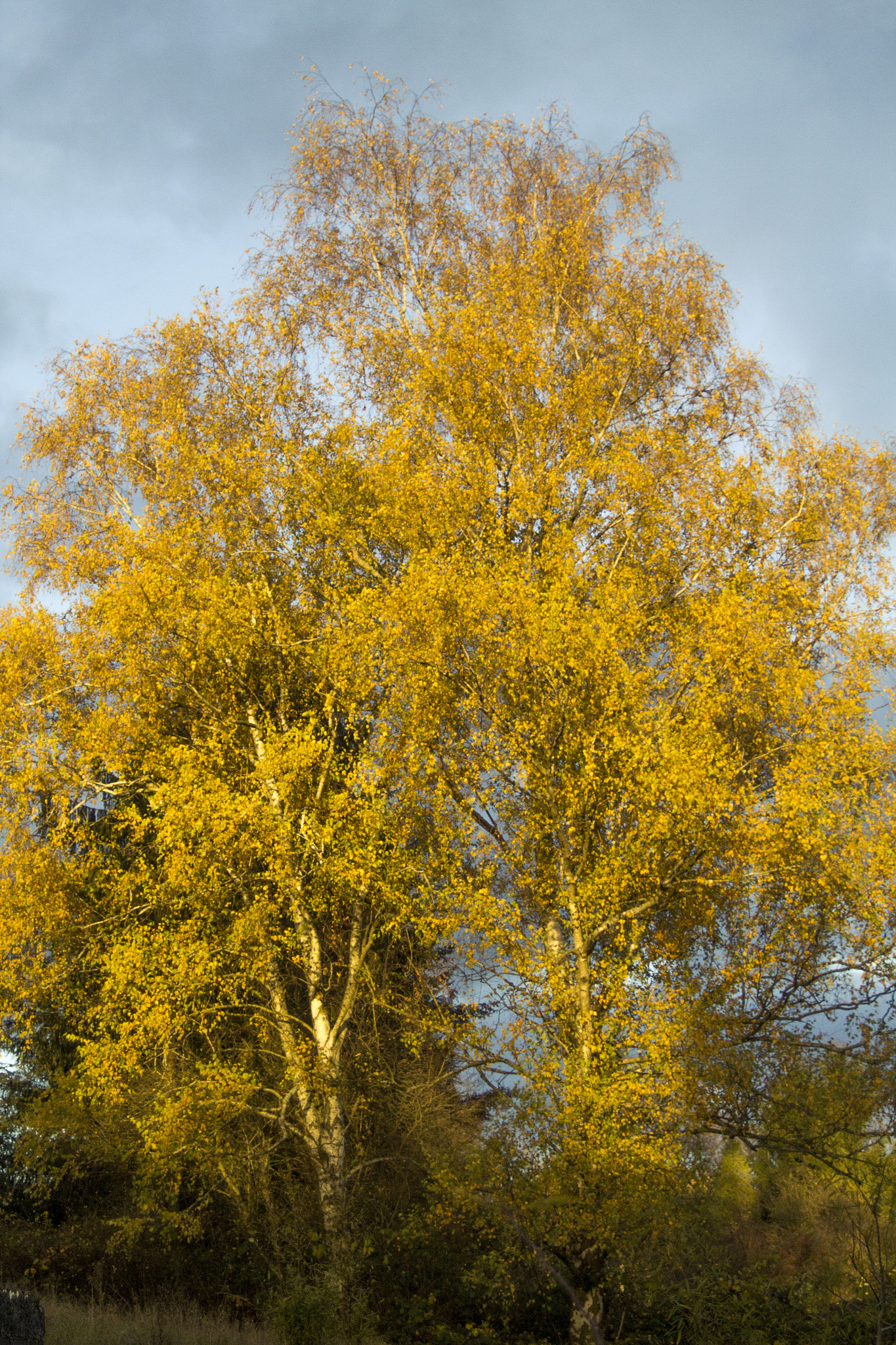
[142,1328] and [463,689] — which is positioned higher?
[463,689]

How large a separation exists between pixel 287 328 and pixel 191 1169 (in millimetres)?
12412

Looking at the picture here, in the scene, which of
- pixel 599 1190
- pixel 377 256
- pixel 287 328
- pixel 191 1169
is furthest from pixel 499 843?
pixel 377 256

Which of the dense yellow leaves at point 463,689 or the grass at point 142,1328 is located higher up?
the dense yellow leaves at point 463,689

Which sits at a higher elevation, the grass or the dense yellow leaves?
the dense yellow leaves

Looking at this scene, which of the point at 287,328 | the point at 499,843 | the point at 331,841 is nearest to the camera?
the point at 499,843

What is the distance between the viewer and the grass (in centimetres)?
913

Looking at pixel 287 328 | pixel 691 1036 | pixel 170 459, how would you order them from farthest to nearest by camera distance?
pixel 287 328 → pixel 170 459 → pixel 691 1036

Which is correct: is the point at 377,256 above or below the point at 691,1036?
above

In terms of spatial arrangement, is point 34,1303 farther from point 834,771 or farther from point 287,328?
point 287,328

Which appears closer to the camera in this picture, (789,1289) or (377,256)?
(789,1289)

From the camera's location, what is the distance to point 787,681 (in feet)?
32.9

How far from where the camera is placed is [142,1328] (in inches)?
391

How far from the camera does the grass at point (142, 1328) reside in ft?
30.0

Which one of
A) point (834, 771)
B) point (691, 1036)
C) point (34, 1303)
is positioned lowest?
point (34, 1303)
